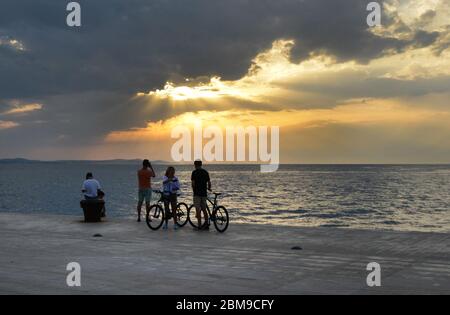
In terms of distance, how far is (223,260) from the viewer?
11508mm

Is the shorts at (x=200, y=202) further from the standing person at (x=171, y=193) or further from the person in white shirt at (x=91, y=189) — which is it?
the person in white shirt at (x=91, y=189)

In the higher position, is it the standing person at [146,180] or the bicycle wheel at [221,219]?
the standing person at [146,180]

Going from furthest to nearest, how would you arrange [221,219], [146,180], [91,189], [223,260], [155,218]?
1. [91,189]
2. [146,180]
3. [155,218]
4. [221,219]
5. [223,260]

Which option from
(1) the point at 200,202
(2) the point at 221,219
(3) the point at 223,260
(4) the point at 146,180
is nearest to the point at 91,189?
(4) the point at 146,180

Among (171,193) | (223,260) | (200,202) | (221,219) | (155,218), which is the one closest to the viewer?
(223,260)

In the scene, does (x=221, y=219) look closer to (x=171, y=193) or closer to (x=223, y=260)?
(x=171, y=193)

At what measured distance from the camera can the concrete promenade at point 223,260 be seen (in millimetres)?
8906

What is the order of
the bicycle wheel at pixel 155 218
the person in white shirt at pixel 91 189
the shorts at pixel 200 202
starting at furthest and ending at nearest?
the person in white shirt at pixel 91 189 < the bicycle wheel at pixel 155 218 < the shorts at pixel 200 202

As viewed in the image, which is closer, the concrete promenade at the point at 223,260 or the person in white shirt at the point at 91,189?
the concrete promenade at the point at 223,260

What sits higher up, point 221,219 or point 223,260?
point 221,219

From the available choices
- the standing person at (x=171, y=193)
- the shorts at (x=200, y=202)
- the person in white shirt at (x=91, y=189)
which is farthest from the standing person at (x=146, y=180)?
the shorts at (x=200, y=202)

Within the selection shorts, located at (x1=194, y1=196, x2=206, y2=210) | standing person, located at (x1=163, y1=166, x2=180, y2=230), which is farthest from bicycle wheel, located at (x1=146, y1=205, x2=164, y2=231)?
shorts, located at (x1=194, y1=196, x2=206, y2=210)

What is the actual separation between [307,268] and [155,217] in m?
8.72
